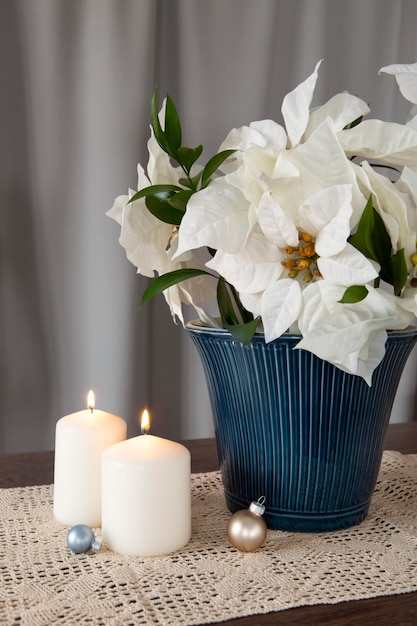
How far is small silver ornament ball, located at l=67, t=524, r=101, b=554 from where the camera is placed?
24.2 inches

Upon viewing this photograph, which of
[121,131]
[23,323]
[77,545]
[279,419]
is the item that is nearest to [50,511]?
[77,545]

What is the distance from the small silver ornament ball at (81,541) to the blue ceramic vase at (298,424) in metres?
0.15

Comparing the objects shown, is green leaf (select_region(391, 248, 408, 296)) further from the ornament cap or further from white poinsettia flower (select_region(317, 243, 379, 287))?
the ornament cap

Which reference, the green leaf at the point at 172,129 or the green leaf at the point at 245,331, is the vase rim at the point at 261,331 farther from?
the green leaf at the point at 172,129

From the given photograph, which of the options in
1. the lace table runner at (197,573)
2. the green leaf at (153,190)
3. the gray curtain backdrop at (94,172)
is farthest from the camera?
the gray curtain backdrop at (94,172)

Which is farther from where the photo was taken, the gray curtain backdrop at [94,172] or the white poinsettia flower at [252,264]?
the gray curtain backdrop at [94,172]

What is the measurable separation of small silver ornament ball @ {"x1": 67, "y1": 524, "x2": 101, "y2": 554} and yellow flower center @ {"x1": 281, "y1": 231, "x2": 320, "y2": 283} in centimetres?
29

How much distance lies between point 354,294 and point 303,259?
0.23 ft

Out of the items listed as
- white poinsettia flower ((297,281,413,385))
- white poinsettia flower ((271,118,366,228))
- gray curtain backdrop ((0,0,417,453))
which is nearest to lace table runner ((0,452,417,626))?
white poinsettia flower ((297,281,413,385))

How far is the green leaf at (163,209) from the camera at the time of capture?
65 cm

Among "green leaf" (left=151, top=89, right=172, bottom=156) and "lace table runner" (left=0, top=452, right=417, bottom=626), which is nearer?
"lace table runner" (left=0, top=452, right=417, bottom=626)

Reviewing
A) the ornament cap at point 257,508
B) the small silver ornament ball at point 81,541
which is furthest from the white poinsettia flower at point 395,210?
the small silver ornament ball at point 81,541

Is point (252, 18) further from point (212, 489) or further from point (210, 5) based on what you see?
point (212, 489)

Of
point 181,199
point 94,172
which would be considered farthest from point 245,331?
point 94,172
